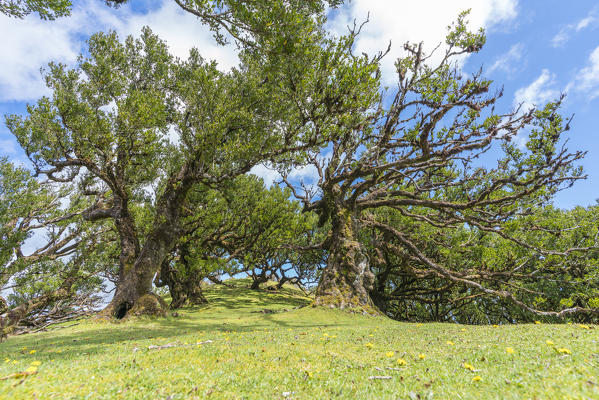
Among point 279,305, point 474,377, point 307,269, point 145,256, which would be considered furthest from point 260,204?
point 474,377

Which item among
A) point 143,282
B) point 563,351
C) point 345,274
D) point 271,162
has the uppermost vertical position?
point 271,162

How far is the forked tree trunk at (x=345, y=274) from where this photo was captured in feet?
46.9

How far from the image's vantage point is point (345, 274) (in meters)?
15.0

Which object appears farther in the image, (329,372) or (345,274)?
(345,274)

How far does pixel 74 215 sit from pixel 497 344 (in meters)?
21.3

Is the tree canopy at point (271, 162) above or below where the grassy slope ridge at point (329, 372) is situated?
above

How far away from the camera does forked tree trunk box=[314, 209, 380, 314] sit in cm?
1428

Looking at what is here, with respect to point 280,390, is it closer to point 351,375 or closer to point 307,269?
point 351,375

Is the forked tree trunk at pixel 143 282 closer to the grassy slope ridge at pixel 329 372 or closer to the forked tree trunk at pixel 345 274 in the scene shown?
the forked tree trunk at pixel 345 274

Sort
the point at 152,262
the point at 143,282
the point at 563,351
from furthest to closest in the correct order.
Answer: the point at 152,262, the point at 143,282, the point at 563,351

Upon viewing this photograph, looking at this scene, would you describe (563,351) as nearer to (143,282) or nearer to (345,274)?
(345,274)

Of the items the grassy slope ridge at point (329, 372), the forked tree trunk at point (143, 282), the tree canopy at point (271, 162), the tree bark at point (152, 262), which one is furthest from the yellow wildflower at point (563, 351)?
the forked tree trunk at point (143, 282)

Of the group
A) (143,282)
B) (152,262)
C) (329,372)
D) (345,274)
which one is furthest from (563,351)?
(143,282)

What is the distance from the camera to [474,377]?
3465 mm
